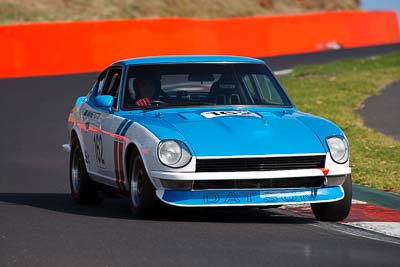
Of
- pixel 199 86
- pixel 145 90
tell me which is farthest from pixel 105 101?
pixel 199 86

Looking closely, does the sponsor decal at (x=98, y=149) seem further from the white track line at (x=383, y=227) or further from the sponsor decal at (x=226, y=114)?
the white track line at (x=383, y=227)

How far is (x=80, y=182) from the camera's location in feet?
40.3

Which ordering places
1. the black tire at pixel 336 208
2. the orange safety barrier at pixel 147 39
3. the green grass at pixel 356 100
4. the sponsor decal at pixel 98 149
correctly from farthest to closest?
1. the orange safety barrier at pixel 147 39
2. the green grass at pixel 356 100
3. the sponsor decal at pixel 98 149
4. the black tire at pixel 336 208

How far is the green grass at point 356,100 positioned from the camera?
1403cm

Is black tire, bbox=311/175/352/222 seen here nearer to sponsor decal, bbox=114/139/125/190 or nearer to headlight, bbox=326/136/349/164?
headlight, bbox=326/136/349/164

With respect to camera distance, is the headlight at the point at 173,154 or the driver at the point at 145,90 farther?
the driver at the point at 145,90

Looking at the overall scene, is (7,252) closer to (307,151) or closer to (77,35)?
(307,151)

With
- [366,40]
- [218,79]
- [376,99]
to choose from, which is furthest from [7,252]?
[366,40]

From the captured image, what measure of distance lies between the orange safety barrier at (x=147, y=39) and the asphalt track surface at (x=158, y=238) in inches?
700

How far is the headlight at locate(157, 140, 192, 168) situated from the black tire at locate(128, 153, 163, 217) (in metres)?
0.24

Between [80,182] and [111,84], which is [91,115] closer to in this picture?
[111,84]

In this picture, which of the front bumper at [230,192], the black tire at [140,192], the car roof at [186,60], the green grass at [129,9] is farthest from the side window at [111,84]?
the green grass at [129,9]

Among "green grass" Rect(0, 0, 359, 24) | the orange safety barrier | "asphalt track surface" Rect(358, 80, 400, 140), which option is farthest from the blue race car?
"green grass" Rect(0, 0, 359, 24)

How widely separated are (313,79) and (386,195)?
17.5 m
